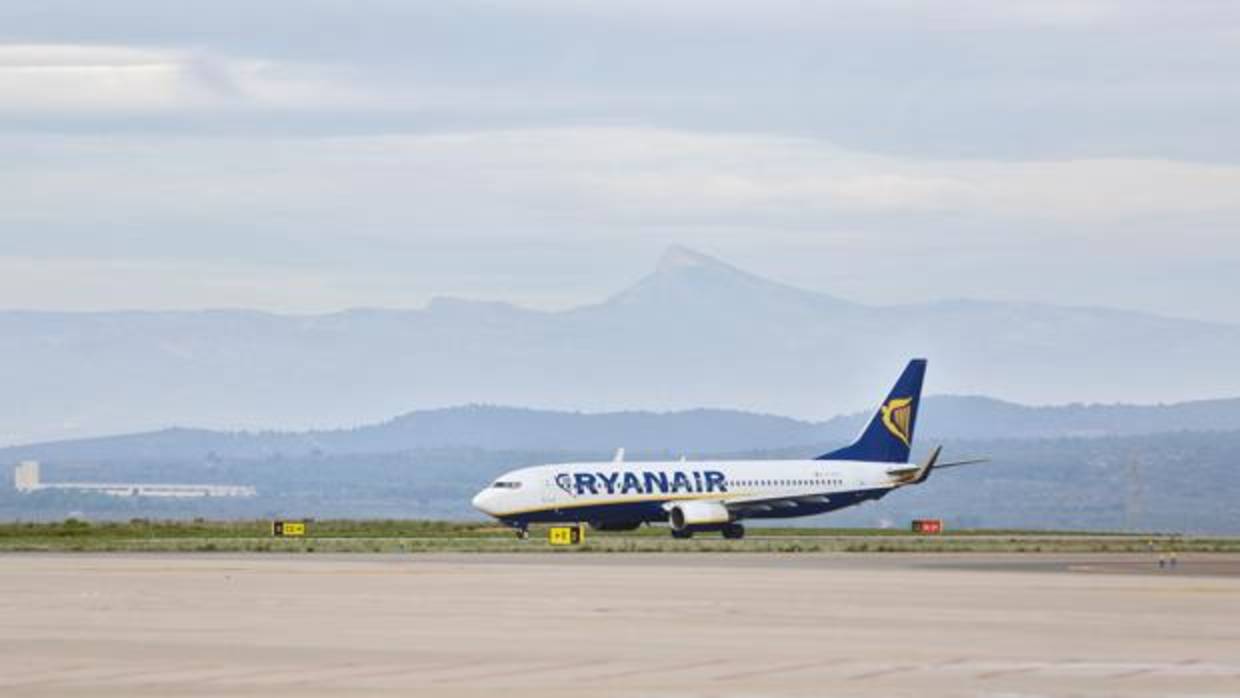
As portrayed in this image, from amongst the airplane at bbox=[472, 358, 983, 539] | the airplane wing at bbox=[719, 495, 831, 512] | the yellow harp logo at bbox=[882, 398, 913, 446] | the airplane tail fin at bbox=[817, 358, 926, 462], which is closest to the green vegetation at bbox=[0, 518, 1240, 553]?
the airplane at bbox=[472, 358, 983, 539]

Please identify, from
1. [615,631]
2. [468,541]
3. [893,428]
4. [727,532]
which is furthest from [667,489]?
[615,631]

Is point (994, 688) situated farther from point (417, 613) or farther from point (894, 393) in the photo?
point (894, 393)

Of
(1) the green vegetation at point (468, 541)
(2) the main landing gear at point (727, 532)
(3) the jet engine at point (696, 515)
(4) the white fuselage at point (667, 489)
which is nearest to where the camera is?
(1) the green vegetation at point (468, 541)

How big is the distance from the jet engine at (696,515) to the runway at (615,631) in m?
46.2

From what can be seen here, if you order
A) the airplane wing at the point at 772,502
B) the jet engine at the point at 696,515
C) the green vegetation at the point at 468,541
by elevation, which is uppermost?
the airplane wing at the point at 772,502

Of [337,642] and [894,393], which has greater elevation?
[894,393]

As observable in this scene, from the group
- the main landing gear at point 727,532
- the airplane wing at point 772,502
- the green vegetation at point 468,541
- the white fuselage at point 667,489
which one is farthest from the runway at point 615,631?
the airplane wing at point 772,502

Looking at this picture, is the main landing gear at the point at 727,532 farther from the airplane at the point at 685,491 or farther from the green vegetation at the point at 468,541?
the green vegetation at the point at 468,541

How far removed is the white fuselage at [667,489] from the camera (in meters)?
126

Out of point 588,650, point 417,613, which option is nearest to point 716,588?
point 417,613

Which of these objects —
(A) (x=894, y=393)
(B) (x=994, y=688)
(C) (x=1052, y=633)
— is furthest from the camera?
(A) (x=894, y=393)

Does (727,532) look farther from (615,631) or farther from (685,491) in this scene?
(615,631)

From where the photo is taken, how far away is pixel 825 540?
386ft

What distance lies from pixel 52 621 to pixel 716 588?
18.9m
